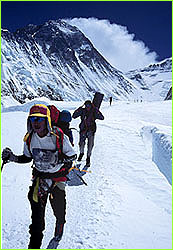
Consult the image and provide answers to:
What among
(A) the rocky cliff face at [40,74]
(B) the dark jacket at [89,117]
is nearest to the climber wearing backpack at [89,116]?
(B) the dark jacket at [89,117]

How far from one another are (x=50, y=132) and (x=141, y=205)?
2.75 metres

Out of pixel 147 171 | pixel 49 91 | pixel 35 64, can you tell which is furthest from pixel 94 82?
pixel 147 171

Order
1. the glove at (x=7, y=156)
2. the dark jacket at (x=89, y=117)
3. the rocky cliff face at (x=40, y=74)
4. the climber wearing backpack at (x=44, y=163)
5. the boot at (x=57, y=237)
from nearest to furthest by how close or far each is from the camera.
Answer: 1. the climber wearing backpack at (x=44, y=163)
2. the glove at (x=7, y=156)
3. the boot at (x=57, y=237)
4. the dark jacket at (x=89, y=117)
5. the rocky cliff face at (x=40, y=74)

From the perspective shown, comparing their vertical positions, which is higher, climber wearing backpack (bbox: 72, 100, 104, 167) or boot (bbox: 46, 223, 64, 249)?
climber wearing backpack (bbox: 72, 100, 104, 167)

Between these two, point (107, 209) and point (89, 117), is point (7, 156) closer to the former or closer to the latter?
point (107, 209)

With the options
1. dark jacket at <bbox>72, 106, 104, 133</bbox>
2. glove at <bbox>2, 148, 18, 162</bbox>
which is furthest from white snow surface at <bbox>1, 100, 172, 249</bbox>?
glove at <bbox>2, 148, 18, 162</bbox>

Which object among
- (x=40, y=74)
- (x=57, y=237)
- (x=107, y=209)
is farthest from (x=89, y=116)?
(x=40, y=74)

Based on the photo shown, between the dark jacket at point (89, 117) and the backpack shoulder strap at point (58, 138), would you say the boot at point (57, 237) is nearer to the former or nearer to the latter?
the backpack shoulder strap at point (58, 138)

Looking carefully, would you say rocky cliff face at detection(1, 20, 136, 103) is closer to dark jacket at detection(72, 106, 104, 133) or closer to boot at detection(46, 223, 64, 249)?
dark jacket at detection(72, 106, 104, 133)

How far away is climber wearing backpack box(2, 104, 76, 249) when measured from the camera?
2.64 metres

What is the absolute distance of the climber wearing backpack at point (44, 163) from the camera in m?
2.64

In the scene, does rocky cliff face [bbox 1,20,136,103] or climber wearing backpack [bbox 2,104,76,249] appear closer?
climber wearing backpack [bbox 2,104,76,249]

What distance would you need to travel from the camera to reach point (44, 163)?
8.96 ft

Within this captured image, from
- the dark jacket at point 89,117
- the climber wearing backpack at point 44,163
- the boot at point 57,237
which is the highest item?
the dark jacket at point 89,117
